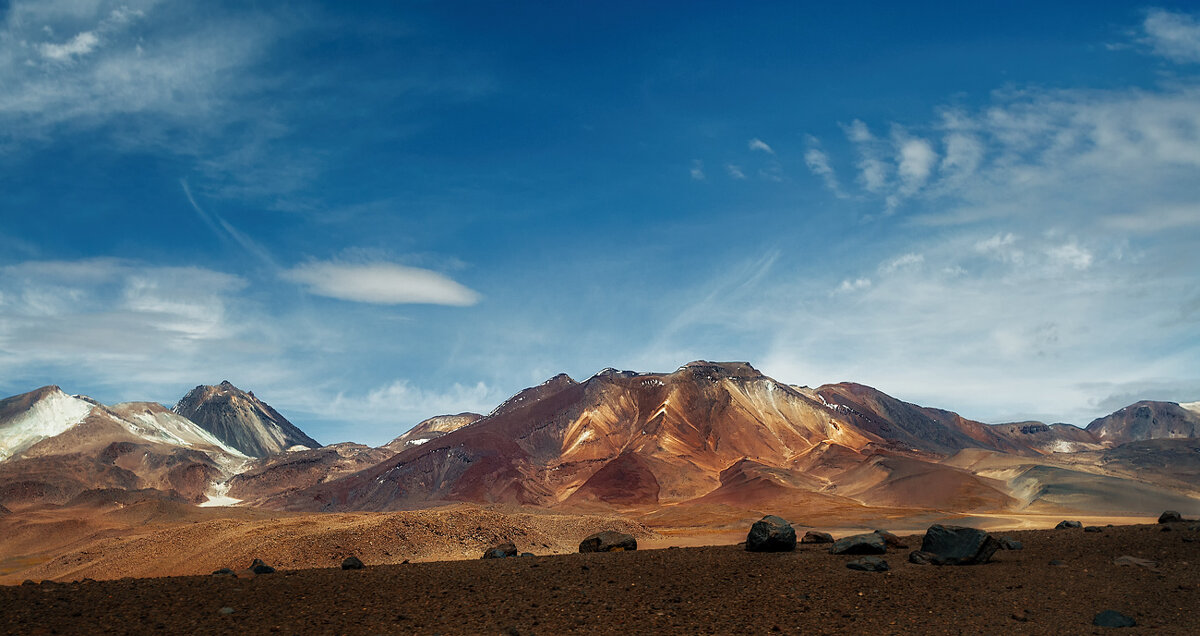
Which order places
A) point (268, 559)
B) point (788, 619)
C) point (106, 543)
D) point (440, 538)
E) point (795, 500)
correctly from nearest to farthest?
point (788, 619), point (268, 559), point (440, 538), point (106, 543), point (795, 500)

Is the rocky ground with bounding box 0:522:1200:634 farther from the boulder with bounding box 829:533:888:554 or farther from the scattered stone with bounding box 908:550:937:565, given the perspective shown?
the boulder with bounding box 829:533:888:554

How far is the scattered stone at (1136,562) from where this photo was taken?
18661mm

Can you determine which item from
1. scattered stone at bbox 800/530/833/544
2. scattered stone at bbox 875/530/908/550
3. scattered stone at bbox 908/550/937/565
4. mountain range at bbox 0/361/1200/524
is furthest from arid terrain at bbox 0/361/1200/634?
scattered stone at bbox 800/530/833/544

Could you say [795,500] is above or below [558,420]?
below

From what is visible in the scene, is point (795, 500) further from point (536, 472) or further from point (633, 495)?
point (536, 472)

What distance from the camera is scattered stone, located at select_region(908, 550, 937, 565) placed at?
65.0ft

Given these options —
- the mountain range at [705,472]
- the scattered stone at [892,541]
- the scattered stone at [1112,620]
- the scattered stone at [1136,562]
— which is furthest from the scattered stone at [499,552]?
the mountain range at [705,472]

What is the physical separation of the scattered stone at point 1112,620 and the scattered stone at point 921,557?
4437 mm

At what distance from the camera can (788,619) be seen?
1508 cm

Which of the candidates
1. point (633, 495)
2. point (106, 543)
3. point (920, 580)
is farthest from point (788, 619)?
point (633, 495)

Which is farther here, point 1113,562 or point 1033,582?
point 1113,562

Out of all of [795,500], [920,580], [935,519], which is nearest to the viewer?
[920,580]

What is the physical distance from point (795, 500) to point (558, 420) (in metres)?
84.8

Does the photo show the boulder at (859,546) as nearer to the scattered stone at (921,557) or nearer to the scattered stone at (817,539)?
the scattered stone at (921,557)
